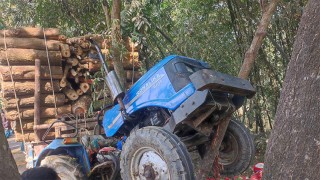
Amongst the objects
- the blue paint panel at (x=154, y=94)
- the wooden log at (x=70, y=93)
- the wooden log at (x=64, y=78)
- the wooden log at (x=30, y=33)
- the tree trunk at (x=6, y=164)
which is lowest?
the tree trunk at (x=6, y=164)

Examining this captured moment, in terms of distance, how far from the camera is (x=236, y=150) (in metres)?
4.51

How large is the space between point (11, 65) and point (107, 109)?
196 cm

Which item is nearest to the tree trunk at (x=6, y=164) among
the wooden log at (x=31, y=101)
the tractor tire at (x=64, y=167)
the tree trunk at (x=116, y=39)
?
the tractor tire at (x=64, y=167)

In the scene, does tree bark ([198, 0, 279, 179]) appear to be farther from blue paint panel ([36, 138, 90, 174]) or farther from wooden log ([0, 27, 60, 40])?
wooden log ([0, 27, 60, 40])

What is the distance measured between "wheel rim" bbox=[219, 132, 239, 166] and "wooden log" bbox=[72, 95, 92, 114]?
285 centimetres

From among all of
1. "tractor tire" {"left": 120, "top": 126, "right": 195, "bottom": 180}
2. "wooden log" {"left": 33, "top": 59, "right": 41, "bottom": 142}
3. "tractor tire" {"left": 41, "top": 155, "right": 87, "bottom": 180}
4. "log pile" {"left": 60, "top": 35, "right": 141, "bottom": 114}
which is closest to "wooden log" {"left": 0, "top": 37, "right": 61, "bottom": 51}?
"log pile" {"left": 60, "top": 35, "right": 141, "bottom": 114}

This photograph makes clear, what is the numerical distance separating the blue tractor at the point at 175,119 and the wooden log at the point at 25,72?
2.20 metres

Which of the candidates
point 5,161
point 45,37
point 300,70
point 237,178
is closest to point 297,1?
point 237,178

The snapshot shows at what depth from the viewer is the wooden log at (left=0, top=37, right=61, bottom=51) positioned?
6.09 meters

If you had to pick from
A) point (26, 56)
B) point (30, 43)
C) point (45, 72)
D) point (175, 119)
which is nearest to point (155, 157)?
point (175, 119)

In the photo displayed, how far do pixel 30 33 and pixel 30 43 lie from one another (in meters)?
0.22

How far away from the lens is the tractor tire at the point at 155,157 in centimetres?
345

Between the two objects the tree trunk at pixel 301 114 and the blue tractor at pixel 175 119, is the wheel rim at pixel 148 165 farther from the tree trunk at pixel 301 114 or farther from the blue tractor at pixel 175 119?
the tree trunk at pixel 301 114

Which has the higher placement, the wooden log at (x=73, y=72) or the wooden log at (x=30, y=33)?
the wooden log at (x=30, y=33)
